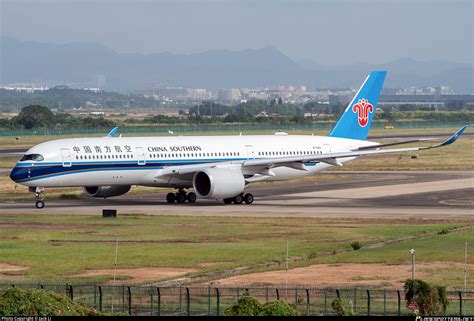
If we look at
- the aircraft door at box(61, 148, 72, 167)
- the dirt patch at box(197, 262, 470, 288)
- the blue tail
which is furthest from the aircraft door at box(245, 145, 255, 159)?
the dirt patch at box(197, 262, 470, 288)

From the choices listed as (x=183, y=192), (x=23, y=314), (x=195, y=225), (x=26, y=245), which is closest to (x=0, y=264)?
(x=26, y=245)

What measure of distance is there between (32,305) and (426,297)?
523 inches

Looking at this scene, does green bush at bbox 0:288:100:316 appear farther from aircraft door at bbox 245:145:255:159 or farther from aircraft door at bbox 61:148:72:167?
aircraft door at bbox 245:145:255:159

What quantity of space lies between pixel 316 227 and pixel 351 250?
8.58m

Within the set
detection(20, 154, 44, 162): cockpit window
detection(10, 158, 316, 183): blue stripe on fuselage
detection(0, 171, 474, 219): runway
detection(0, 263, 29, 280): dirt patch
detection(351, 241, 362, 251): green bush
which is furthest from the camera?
detection(20, 154, 44, 162): cockpit window

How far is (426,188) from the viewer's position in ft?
318

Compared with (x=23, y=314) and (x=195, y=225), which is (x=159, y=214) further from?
(x=23, y=314)

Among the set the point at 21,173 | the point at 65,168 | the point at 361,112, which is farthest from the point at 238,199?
the point at 361,112

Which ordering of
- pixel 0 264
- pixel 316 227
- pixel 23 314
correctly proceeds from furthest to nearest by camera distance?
pixel 316 227
pixel 0 264
pixel 23 314

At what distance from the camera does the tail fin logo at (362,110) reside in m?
96.7

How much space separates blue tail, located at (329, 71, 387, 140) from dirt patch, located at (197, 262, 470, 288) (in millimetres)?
39781

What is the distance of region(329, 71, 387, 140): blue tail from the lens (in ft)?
315

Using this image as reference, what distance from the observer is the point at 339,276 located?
53281mm

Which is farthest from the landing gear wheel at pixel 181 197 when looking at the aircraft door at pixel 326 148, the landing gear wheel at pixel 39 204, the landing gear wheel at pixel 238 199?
the aircraft door at pixel 326 148
